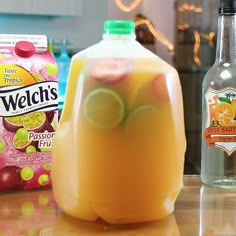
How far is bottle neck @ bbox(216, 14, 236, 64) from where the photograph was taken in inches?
32.6

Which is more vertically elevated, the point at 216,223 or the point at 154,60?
the point at 154,60

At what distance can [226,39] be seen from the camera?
839mm

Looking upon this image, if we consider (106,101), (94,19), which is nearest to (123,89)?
(106,101)

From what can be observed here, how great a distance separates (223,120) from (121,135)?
0.86ft

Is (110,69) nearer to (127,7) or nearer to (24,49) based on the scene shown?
(24,49)

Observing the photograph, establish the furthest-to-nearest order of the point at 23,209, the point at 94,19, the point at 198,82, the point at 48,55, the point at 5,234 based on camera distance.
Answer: the point at 198,82 < the point at 94,19 < the point at 48,55 < the point at 23,209 < the point at 5,234

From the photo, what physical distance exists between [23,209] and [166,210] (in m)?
0.19

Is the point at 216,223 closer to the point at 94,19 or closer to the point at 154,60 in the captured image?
the point at 154,60

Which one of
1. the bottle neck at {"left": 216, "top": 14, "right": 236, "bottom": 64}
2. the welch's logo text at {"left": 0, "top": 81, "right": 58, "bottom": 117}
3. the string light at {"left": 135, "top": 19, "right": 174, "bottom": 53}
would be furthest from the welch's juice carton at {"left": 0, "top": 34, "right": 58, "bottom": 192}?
the string light at {"left": 135, "top": 19, "right": 174, "bottom": 53}

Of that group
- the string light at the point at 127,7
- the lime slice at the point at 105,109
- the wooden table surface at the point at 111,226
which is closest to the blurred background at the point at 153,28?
the string light at the point at 127,7

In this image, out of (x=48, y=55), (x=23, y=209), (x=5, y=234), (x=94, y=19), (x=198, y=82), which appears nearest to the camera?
(x=5, y=234)

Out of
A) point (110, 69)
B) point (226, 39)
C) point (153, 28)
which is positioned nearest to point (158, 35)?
point (153, 28)

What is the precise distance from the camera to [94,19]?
9.41 feet

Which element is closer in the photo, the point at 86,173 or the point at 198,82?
the point at 86,173
